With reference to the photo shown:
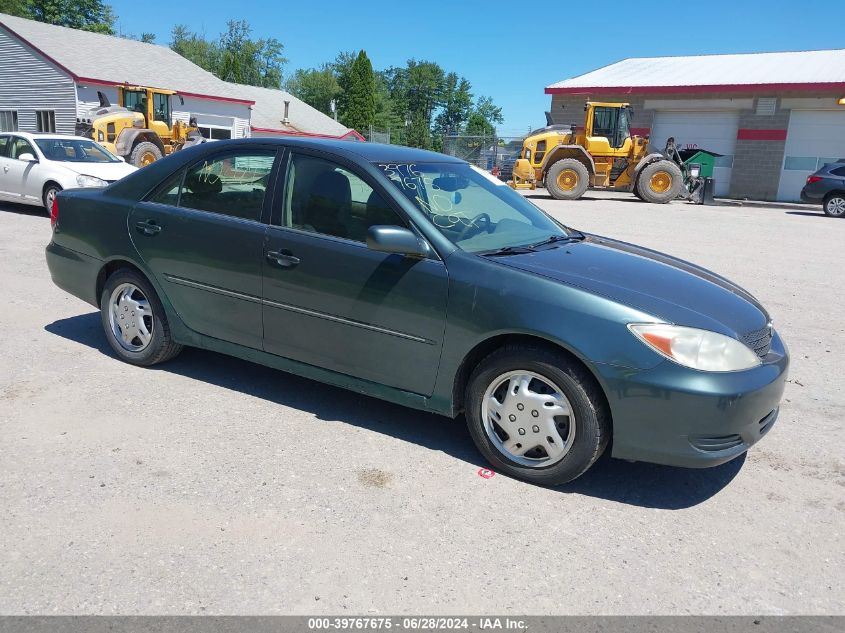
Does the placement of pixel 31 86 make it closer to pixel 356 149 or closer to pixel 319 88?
pixel 356 149

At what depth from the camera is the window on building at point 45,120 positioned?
3080 cm

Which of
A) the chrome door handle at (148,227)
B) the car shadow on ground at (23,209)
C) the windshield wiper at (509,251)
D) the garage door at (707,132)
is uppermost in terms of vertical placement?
the garage door at (707,132)

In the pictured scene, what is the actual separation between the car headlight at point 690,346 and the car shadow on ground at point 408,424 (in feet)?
2.41

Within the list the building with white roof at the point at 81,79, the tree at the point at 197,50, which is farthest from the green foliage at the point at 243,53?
the building with white roof at the point at 81,79

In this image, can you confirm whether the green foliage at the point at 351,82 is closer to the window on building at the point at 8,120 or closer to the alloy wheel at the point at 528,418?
the window on building at the point at 8,120

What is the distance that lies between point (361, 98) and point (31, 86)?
124 ft

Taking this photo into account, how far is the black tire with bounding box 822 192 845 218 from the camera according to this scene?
67.5 ft

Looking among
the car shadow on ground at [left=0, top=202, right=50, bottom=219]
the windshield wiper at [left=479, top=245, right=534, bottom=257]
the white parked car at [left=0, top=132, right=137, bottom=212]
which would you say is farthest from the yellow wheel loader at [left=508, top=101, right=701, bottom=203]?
the windshield wiper at [left=479, top=245, right=534, bottom=257]

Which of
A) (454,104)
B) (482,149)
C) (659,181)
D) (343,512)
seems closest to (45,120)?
(482,149)

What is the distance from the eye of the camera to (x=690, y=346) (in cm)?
308

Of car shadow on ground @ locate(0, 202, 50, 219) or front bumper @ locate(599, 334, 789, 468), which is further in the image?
car shadow on ground @ locate(0, 202, 50, 219)

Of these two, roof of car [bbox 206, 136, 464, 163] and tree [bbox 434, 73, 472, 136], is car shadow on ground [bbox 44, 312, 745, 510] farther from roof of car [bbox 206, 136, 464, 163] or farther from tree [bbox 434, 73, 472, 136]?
tree [bbox 434, 73, 472, 136]

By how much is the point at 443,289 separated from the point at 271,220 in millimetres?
1234

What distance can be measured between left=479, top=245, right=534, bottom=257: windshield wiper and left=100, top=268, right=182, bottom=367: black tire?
2.29 meters
